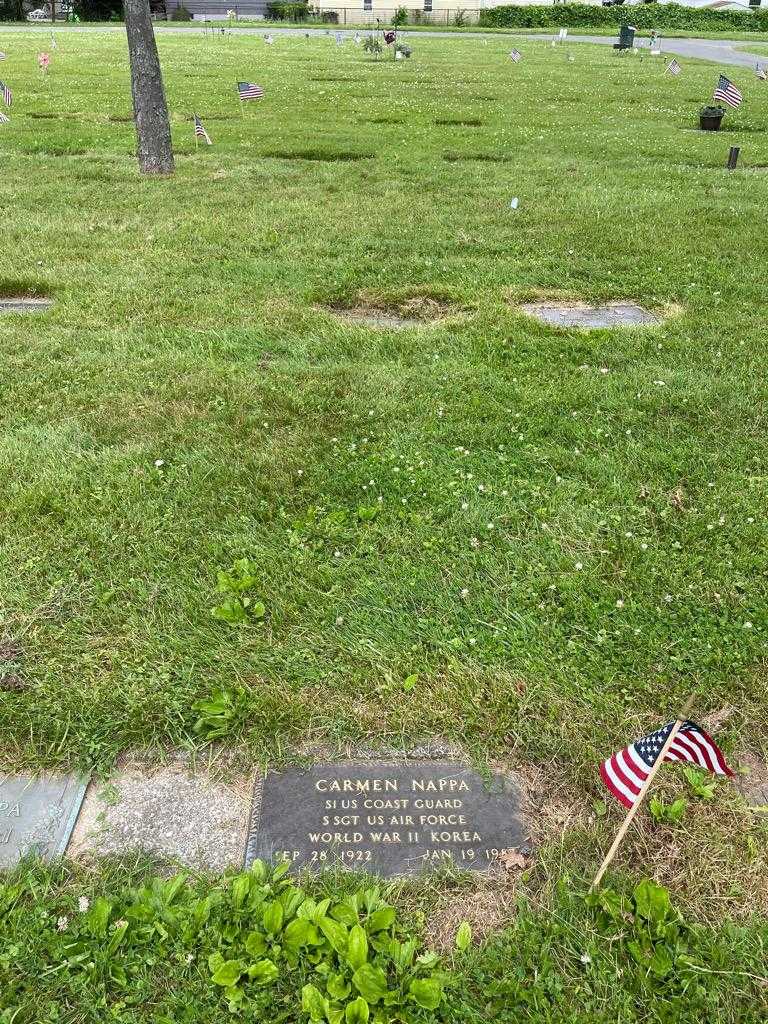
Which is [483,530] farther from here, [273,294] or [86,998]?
[273,294]

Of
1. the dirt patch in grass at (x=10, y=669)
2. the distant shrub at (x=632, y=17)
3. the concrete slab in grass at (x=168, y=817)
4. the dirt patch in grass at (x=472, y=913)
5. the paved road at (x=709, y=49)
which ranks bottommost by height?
the dirt patch in grass at (x=472, y=913)

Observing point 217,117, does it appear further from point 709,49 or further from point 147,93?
point 709,49

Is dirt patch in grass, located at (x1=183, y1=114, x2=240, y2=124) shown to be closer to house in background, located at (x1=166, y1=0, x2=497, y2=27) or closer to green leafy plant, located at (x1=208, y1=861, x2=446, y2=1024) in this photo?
green leafy plant, located at (x1=208, y1=861, x2=446, y2=1024)

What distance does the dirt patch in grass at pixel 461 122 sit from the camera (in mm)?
15180

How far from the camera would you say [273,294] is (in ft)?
21.5

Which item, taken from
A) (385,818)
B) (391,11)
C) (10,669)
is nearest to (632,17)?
(391,11)

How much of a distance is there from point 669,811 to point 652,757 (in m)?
0.47

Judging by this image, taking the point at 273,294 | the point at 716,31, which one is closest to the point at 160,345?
the point at 273,294

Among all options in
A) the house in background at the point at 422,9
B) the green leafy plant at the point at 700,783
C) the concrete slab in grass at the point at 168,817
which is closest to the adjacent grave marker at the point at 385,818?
the concrete slab in grass at the point at 168,817

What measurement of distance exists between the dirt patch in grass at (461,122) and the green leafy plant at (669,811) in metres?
15.5

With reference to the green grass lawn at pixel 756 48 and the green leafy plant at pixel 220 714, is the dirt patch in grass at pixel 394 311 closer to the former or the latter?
the green leafy plant at pixel 220 714

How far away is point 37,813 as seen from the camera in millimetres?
2527

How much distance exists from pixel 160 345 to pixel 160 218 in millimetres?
3847

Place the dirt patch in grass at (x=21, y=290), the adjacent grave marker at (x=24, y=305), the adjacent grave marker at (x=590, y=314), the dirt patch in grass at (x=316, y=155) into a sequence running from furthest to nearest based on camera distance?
the dirt patch in grass at (x=316, y=155), the dirt patch in grass at (x=21, y=290), the adjacent grave marker at (x=24, y=305), the adjacent grave marker at (x=590, y=314)
